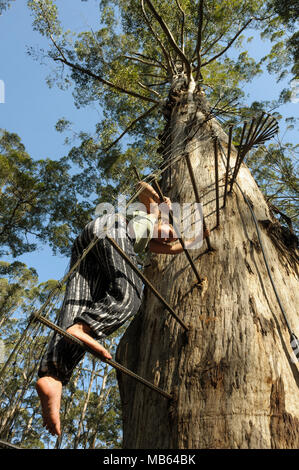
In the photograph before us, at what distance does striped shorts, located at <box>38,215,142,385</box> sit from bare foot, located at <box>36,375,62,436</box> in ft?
0.33

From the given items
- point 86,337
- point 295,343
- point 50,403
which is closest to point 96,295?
point 86,337

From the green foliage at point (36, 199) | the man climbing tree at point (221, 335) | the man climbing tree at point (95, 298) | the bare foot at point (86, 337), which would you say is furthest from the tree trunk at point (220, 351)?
the green foliage at point (36, 199)

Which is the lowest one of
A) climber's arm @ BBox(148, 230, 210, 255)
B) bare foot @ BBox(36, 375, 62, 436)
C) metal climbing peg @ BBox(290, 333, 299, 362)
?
bare foot @ BBox(36, 375, 62, 436)

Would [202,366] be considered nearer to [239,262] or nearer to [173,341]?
[173,341]

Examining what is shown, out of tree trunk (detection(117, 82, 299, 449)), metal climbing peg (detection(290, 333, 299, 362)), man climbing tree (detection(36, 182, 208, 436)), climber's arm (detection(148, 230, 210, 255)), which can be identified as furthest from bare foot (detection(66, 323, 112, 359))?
climber's arm (detection(148, 230, 210, 255))

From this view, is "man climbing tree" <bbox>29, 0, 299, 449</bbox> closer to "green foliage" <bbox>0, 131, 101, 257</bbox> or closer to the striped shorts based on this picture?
the striped shorts

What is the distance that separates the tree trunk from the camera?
107 centimetres

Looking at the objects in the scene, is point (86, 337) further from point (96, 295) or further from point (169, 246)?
point (169, 246)

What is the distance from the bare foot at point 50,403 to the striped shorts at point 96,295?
0.10 m

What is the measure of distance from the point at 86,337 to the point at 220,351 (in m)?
0.50

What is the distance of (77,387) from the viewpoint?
11.4m

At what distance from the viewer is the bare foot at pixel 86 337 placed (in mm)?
1086

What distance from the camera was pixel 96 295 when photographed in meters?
1.53
